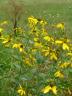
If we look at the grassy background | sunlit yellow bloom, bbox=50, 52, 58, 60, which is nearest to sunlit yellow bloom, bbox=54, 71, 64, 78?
sunlit yellow bloom, bbox=50, 52, 58, 60

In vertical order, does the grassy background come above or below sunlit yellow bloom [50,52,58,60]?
below

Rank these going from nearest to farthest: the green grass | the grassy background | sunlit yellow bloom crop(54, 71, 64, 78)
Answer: sunlit yellow bloom crop(54, 71, 64, 78) → the green grass → the grassy background

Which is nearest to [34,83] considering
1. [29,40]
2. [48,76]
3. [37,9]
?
[48,76]

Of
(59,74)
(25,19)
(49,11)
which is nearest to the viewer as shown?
(59,74)

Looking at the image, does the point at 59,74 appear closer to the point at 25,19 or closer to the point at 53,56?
the point at 53,56

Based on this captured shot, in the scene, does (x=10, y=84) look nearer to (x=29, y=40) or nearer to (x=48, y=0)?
(x=29, y=40)

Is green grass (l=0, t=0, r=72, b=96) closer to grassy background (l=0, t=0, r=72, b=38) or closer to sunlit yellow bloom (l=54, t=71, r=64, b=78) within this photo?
grassy background (l=0, t=0, r=72, b=38)

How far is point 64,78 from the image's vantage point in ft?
12.0

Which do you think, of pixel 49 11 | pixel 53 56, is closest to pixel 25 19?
pixel 49 11

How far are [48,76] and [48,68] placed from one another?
0.43 m

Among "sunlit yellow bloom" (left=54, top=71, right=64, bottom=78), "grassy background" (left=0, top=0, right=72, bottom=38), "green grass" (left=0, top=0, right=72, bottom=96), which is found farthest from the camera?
"grassy background" (left=0, top=0, right=72, bottom=38)

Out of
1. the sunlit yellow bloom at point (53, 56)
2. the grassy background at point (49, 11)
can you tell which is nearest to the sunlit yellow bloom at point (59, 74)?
the sunlit yellow bloom at point (53, 56)

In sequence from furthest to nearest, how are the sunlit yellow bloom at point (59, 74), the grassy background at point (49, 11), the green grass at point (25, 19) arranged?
the grassy background at point (49, 11), the green grass at point (25, 19), the sunlit yellow bloom at point (59, 74)

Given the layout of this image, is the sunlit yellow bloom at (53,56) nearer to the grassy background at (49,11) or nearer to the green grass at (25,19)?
the green grass at (25,19)
